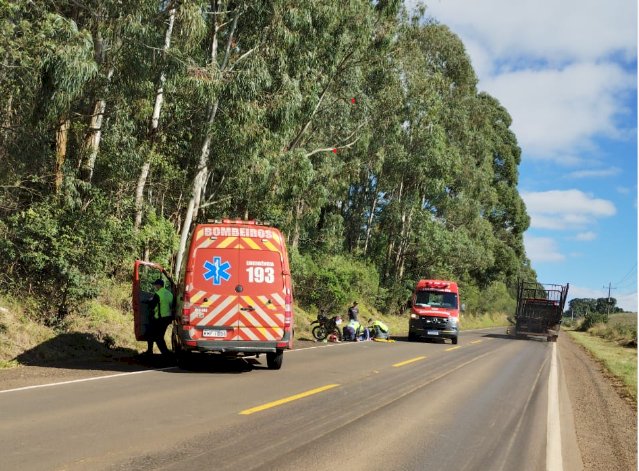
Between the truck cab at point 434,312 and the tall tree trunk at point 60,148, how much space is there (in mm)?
16003

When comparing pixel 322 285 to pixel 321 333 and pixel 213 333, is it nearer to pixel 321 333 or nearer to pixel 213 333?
pixel 321 333

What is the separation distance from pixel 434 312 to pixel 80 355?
16446 millimetres

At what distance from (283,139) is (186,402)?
14879 mm

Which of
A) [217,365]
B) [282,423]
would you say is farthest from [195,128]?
[282,423]

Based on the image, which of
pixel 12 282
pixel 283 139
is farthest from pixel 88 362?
pixel 283 139

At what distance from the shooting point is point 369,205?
151 ft

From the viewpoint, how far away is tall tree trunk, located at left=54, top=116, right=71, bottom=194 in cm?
1514

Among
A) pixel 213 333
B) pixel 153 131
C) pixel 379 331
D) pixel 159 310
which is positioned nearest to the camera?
pixel 213 333

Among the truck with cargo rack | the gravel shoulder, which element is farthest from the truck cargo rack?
the gravel shoulder

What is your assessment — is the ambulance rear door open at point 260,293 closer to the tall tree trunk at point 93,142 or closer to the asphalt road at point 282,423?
the asphalt road at point 282,423

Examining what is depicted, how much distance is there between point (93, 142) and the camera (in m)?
17.4

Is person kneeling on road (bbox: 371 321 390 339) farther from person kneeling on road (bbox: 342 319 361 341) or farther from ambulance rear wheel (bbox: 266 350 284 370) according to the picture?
ambulance rear wheel (bbox: 266 350 284 370)

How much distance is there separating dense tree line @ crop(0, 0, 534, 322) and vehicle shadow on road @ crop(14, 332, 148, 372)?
109 centimetres

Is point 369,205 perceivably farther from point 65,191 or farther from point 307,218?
point 65,191
